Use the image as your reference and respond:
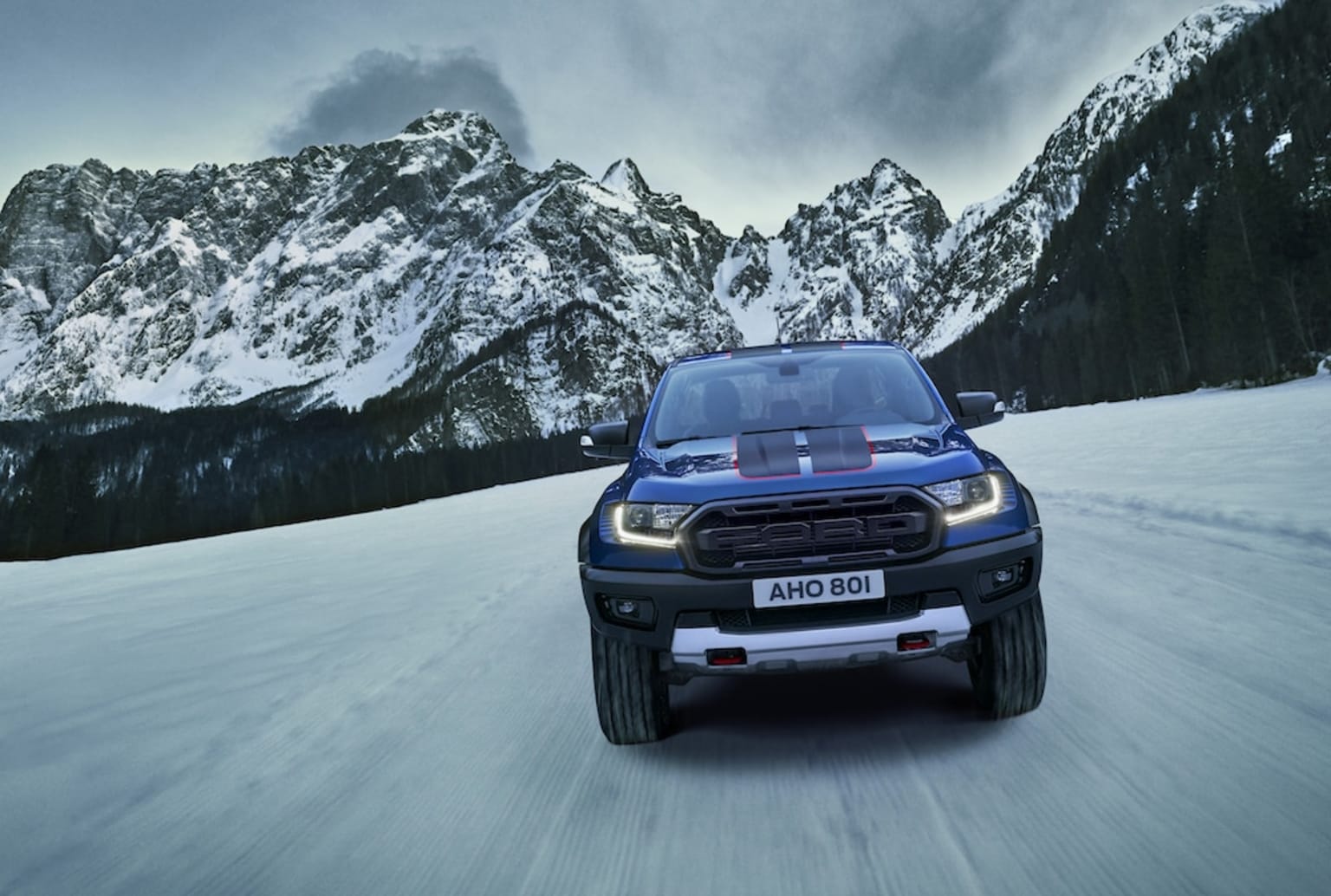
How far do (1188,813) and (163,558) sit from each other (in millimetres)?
16412

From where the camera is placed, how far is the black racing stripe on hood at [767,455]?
10.0ft

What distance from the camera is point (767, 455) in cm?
323

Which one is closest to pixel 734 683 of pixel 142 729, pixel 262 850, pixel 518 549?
pixel 262 850

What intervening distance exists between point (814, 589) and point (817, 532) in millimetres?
208

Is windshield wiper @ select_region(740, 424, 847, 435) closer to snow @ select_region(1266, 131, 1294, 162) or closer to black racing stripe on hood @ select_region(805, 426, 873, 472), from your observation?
black racing stripe on hood @ select_region(805, 426, 873, 472)

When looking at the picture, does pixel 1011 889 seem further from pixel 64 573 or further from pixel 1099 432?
pixel 1099 432

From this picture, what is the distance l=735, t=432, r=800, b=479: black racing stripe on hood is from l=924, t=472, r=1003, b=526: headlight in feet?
1.72

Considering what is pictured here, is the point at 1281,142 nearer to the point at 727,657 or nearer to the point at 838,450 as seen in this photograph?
the point at 838,450

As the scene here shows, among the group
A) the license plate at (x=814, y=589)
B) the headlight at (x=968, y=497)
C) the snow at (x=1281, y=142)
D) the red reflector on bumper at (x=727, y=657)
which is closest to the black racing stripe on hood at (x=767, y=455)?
the license plate at (x=814, y=589)

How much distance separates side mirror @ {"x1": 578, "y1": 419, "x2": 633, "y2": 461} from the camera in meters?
4.48

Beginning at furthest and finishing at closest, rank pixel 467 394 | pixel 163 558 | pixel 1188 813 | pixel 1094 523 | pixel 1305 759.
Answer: pixel 467 394
pixel 163 558
pixel 1094 523
pixel 1305 759
pixel 1188 813

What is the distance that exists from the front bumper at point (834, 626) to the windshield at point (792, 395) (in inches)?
42.8

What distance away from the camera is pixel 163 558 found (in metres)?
14.6

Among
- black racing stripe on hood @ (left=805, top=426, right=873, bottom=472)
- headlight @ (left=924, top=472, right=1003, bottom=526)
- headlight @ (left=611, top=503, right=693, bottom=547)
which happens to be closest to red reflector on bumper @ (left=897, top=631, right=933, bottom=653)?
headlight @ (left=924, top=472, right=1003, bottom=526)
